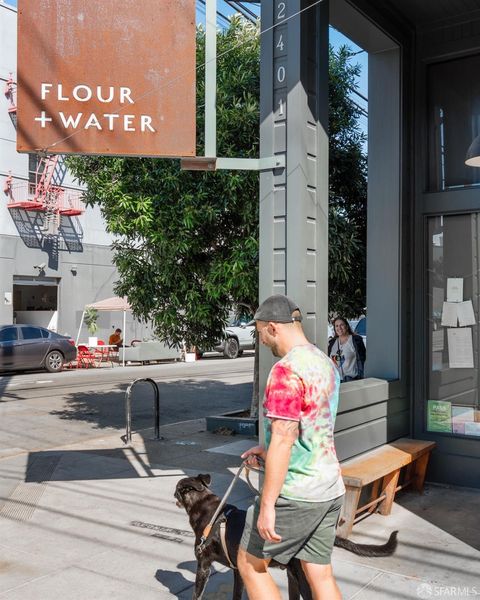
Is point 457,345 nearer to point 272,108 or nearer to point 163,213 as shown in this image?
point 272,108

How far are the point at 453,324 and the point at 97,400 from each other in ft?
30.5

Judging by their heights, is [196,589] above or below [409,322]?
below

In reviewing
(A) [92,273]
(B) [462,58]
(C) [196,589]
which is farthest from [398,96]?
(A) [92,273]

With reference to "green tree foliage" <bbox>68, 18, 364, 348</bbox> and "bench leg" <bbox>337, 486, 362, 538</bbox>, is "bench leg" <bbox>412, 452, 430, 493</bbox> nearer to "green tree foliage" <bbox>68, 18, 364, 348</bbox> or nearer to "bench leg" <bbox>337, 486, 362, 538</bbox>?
"bench leg" <bbox>337, 486, 362, 538</bbox>

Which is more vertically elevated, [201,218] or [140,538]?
[201,218]

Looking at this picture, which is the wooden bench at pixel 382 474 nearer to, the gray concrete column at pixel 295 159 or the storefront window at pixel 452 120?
the gray concrete column at pixel 295 159

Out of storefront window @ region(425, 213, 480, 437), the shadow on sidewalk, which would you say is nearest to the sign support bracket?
storefront window @ region(425, 213, 480, 437)

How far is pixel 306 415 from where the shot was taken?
2.87 m

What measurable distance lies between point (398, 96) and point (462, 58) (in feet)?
2.58

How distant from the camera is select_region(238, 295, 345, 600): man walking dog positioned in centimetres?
279

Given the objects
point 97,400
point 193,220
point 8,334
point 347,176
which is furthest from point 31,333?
point 347,176

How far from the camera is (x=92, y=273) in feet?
92.0

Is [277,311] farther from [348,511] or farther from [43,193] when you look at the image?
[43,193]

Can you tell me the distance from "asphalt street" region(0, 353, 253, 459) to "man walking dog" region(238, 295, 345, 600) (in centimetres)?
644
